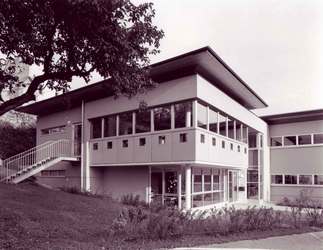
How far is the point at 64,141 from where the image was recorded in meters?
23.6

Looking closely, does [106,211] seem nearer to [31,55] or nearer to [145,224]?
[145,224]

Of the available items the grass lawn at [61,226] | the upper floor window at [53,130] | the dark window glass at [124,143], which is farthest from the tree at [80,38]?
the upper floor window at [53,130]

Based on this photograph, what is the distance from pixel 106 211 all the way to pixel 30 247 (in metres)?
6.19

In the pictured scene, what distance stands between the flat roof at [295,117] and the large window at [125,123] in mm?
12058

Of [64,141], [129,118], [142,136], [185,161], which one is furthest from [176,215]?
[64,141]

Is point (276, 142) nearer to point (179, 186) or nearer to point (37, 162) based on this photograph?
point (179, 186)

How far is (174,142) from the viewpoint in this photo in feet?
56.5

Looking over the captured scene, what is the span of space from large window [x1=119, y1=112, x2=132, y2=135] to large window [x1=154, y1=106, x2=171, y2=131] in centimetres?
192

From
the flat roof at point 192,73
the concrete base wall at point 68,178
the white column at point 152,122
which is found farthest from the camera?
the concrete base wall at point 68,178

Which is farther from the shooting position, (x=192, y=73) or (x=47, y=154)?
(x=47, y=154)

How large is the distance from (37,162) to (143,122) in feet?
25.5

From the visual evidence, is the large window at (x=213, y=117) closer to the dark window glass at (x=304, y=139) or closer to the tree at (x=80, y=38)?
the tree at (x=80, y=38)

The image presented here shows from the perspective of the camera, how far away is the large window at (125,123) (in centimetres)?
2006

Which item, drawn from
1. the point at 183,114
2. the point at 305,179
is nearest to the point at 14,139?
the point at 183,114
